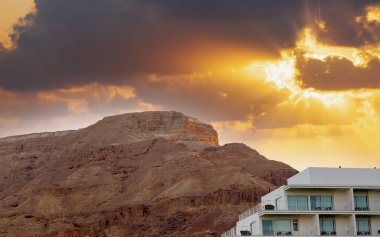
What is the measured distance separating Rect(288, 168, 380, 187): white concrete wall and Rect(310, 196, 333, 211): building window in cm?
159

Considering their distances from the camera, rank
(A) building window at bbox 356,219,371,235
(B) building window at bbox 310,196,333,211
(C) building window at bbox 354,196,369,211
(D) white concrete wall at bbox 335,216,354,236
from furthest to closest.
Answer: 1. (C) building window at bbox 354,196,369,211
2. (B) building window at bbox 310,196,333,211
3. (A) building window at bbox 356,219,371,235
4. (D) white concrete wall at bbox 335,216,354,236

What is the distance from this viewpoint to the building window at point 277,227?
3312 inches

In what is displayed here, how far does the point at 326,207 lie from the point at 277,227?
15.3 ft

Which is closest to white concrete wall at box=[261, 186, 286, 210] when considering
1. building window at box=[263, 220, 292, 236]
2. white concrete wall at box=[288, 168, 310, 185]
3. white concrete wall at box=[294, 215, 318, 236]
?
white concrete wall at box=[288, 168, 310, 185]

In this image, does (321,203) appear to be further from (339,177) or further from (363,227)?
(363,227)

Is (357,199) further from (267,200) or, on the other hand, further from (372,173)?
(267,200)

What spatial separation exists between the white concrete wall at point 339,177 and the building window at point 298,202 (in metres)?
1.34

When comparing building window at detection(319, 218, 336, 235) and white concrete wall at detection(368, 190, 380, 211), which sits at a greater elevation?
white concrete wall at detection(368, 190, 380, 211)

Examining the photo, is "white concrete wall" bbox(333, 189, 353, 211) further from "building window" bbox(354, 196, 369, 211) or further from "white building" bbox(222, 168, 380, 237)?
"building window" bbox(354, 196, 369, 211)

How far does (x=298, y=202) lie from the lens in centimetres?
8450

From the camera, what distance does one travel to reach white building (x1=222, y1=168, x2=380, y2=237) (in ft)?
275

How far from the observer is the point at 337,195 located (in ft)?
279

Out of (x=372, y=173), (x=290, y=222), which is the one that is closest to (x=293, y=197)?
(x=290, y=222)

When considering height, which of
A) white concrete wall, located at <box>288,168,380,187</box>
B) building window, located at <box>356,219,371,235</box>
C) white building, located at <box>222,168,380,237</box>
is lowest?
building window, located at <box>356,219,371,235</box>
